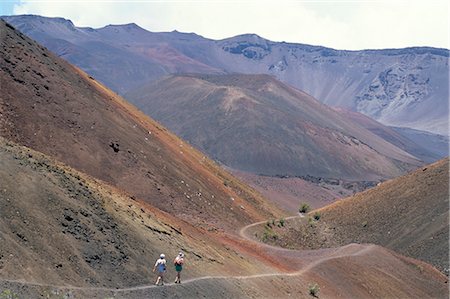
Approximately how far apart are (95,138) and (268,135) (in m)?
100

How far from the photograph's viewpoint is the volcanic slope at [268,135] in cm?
14362

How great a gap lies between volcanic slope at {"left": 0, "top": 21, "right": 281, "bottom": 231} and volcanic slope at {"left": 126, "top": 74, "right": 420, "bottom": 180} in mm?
75315

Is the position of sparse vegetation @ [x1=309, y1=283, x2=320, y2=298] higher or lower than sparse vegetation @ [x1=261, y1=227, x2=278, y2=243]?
higher

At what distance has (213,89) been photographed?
18462cm

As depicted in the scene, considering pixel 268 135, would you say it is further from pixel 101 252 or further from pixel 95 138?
pixel 101 252

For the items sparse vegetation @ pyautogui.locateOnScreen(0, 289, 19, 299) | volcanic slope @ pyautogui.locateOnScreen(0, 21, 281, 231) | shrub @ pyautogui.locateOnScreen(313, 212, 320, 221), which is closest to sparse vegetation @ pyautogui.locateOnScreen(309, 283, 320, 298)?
Answer: volcanic slope @ pyautogui.locateOnScreen(0, 21, 281, 231)

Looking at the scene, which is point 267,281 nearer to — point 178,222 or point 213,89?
point 178,222

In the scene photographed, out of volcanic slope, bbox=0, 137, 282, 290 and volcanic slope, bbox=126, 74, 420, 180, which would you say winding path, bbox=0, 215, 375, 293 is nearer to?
volcanic slope, bbox=0, 137, 282, 290

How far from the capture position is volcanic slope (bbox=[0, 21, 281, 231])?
47.4 m

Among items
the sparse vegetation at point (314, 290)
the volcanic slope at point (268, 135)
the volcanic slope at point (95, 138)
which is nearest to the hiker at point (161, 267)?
the sparse vegetation at point (314, 290)

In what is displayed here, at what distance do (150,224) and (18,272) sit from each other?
12421 mm

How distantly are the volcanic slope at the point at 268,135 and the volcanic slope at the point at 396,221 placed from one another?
67276 mm

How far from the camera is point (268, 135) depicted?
15038cm

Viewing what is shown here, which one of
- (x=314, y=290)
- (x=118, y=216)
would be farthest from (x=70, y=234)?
(x=314, y=290)
